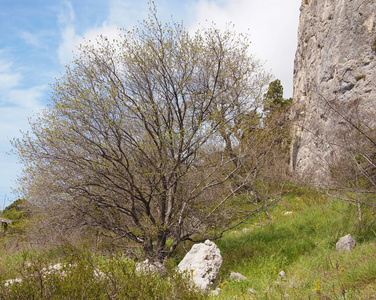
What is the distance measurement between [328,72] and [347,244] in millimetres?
7851

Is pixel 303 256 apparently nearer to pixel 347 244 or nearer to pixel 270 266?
pixel 270 266

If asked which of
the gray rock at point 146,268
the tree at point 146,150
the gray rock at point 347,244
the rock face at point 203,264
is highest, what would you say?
the tree at point 146,150

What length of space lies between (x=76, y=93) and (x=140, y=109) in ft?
5.56

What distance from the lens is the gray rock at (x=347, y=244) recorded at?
5.53 meters

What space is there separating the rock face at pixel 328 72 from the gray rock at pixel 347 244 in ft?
7.28

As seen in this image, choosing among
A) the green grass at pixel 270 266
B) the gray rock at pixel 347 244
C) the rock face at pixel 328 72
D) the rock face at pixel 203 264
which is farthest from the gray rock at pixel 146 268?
the rock face at pixel 328 72

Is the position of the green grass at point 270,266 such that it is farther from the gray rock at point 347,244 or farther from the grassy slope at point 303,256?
the gray rock at point 347,244

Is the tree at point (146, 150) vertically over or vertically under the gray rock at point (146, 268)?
over

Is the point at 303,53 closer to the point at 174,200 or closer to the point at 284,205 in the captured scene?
the point at 284,205

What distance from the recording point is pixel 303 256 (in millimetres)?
5988

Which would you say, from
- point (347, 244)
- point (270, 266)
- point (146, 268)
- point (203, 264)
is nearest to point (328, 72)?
point (347, 244)

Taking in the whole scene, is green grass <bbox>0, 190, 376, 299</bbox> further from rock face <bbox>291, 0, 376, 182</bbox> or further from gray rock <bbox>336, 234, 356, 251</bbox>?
rock face <bbox>291, 0, 376, 182</bbox>

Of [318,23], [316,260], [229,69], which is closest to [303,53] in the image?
[318,23]

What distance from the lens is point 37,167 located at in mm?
7172
